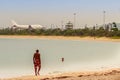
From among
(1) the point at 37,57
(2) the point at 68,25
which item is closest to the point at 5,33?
(2) the point at 68,25

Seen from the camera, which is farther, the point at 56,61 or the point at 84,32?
the point at 84,32

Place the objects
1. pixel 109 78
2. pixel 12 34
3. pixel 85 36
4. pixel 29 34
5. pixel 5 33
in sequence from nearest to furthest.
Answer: pixel 109 78 < pixel 85 36 < pixel 29 34 < pixel 12 34 < pixel 5 33

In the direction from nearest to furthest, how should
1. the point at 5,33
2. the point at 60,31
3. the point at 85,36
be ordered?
the point at 85,36, the point at 60,31, the point at 5,33

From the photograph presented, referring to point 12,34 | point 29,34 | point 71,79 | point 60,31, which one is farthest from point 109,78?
point 12,34

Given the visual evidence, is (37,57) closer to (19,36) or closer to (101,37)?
(101,37)

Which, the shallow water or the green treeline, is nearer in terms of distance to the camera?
the shallow water

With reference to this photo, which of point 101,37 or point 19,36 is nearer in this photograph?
point 101,37

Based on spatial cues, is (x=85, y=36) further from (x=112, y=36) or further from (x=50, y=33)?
(x=50, y=33)

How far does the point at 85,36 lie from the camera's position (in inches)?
3967

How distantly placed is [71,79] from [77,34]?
9125 cm

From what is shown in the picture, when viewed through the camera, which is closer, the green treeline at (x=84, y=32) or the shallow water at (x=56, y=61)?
the shallow water at (x=56, y=61)

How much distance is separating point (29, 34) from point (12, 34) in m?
13.6

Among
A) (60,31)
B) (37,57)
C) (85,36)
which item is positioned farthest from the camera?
(60,31)

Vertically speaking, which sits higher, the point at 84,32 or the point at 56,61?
the point at 84,32
